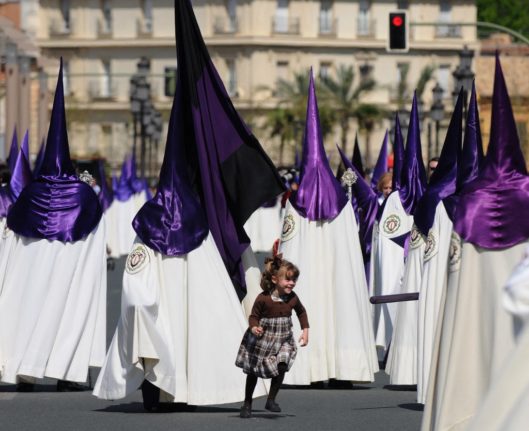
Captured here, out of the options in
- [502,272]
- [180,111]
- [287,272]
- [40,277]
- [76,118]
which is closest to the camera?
[502,272]

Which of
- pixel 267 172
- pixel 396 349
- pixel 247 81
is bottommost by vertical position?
pixel 396 349

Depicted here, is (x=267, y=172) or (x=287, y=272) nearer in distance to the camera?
(x=287, y=272)

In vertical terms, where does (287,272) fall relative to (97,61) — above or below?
below

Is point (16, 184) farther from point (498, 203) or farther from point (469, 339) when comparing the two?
point (469, 339)

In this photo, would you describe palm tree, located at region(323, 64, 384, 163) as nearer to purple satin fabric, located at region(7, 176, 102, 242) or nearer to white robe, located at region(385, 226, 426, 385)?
white robe, located at region(385, 226, 426, 385)

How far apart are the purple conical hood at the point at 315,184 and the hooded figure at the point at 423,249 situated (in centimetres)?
74

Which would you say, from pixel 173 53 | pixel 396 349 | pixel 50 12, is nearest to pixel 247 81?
pixel 173 53

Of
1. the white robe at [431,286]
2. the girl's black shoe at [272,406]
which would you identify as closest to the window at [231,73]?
the white robe at [431,286]

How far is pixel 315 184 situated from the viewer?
15.5m

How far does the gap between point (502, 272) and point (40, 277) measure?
5.31 m

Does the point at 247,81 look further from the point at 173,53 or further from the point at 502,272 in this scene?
the point at 502,272

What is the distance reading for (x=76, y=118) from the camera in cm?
9375

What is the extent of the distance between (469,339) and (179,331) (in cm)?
316

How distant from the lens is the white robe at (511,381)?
758cm
